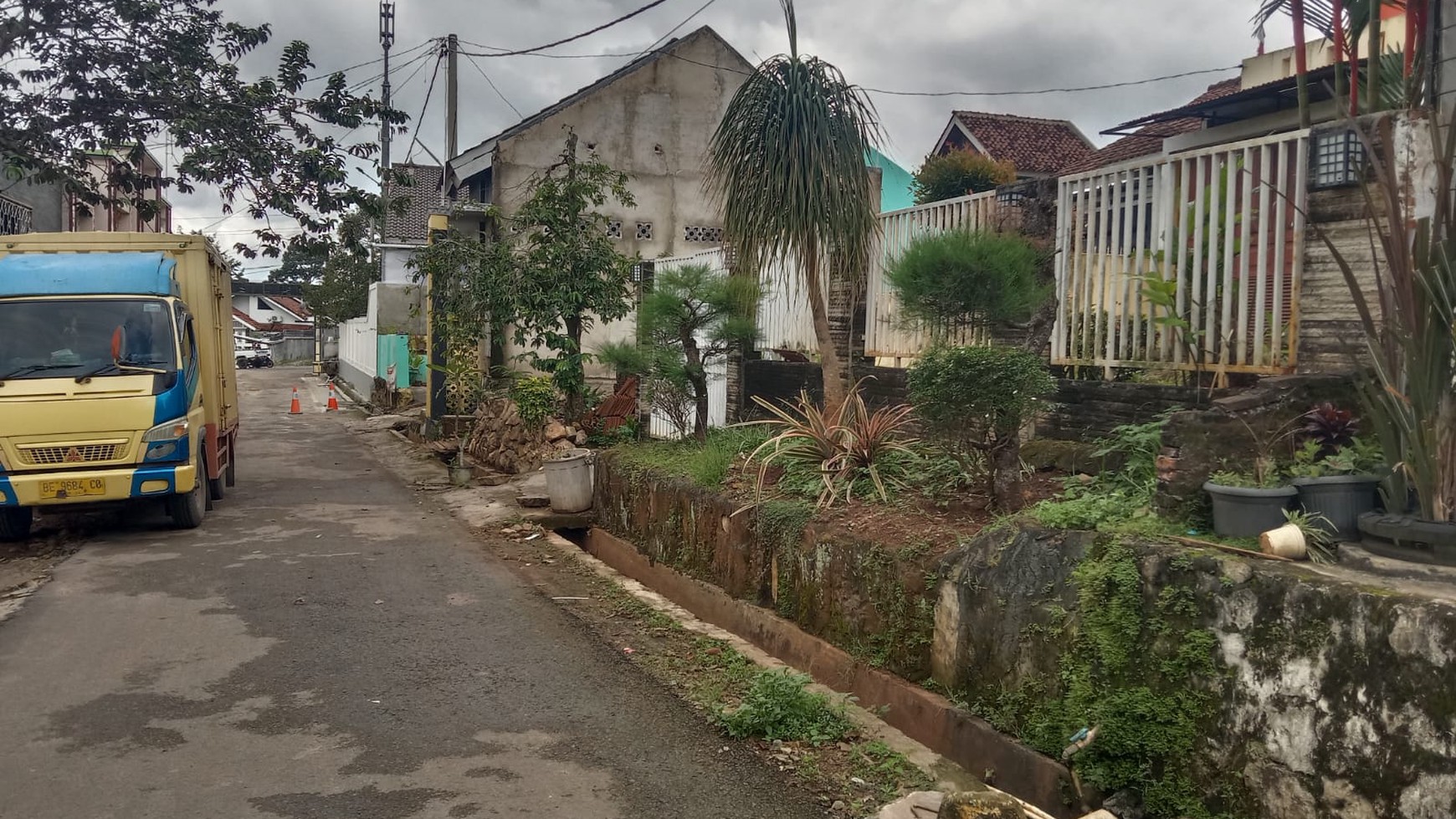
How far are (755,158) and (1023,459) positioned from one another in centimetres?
299

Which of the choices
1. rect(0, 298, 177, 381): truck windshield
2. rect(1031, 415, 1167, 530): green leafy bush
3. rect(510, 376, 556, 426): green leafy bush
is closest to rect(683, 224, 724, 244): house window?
rect(510, 376, 556, 426): green leafy bush

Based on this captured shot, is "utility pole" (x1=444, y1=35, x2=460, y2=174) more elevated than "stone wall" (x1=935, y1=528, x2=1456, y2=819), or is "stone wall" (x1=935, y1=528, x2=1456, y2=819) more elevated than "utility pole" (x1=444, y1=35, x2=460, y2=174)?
"utility pole" (x1=444, y1=35, x2=460, y2=174)

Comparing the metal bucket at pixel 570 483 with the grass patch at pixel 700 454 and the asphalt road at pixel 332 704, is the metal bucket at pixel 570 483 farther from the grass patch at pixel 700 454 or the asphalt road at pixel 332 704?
the asphalt road at pixel 332 704

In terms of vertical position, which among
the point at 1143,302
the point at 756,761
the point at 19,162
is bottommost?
the point at 756,761

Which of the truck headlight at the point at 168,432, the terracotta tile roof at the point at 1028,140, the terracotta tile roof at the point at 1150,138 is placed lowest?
the truck headlight at the point at 168,432

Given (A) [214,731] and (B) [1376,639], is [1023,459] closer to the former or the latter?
(B) [1376,639]

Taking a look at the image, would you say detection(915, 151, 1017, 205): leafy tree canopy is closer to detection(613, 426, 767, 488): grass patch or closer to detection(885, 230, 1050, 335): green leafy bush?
detection(613, 426, 767, 488): grass patch

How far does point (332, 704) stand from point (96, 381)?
6134 millimetres

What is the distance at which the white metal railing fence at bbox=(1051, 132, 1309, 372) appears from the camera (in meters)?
5.91

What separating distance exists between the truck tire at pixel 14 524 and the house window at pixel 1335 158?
11.0m

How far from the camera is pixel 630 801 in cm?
454

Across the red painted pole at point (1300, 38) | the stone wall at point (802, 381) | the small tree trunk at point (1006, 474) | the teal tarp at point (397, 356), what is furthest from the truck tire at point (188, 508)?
the teal tarp at point (397, 356)

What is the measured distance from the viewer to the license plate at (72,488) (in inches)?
390

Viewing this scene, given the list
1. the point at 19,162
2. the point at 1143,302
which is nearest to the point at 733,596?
the point at 1143,302
